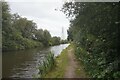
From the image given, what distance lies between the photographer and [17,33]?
65.6 m

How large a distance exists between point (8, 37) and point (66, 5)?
1819 inches

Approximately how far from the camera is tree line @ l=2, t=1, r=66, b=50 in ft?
177

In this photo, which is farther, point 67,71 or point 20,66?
point 20,66

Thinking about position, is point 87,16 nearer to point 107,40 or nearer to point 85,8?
point 85,8

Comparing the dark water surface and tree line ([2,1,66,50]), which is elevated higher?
tree line ([2,1,66,50])

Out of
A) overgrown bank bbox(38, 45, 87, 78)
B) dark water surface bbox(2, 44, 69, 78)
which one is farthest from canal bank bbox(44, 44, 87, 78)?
dark water surface bbox(2, 44, 69, 78)

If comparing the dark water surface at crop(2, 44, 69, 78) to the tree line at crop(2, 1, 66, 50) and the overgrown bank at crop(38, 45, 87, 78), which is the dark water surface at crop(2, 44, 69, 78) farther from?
the tree line at crop(2, 1, 66, 50)

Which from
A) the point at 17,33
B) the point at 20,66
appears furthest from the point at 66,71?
the point at 17,33

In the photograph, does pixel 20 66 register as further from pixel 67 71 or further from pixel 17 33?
pixel 17 33

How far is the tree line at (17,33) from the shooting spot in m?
54.0

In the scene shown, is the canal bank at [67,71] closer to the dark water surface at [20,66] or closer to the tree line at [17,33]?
the dark water surface at [20,66]

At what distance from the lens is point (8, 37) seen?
57906 millimetres

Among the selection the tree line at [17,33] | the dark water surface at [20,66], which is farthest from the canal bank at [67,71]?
the tree line at [17,33]

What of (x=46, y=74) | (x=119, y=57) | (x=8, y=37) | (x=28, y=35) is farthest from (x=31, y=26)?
(x=119, y=57)
